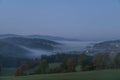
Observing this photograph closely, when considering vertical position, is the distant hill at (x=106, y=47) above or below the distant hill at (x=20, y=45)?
below

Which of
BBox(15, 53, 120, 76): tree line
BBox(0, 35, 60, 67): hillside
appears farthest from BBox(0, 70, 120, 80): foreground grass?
BBox(0, 35, 60, 67): hillside

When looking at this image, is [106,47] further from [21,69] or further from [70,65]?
[21,69]

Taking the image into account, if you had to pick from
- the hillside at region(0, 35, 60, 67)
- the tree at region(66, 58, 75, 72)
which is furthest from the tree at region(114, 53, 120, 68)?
the hillside at region(0, 35, 60, 67)

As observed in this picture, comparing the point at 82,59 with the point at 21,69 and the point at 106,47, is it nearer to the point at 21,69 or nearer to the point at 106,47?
the point at 106,47

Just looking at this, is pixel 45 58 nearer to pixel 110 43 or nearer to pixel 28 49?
pixel 28 49

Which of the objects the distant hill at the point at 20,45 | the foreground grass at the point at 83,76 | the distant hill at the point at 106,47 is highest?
the distant hill at the point at 20,45

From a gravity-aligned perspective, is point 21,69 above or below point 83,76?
above

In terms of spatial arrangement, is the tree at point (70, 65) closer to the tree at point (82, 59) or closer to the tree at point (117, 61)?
the tree at point (82, 59)

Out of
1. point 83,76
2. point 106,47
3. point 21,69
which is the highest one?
point 106,47

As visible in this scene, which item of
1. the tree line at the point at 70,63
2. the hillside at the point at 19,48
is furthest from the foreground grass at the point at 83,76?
the hillside at the point at 19,48

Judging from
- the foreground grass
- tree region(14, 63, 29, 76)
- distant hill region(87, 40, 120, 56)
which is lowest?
the foreground grass

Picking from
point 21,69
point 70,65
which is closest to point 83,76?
point 70,65

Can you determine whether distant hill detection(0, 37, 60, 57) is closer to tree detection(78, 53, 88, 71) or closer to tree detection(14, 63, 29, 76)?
tree detection(14, 63, 29, 76)

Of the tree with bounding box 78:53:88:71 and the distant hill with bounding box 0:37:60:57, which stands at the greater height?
the distant hill with bounding box 0:37:60:57
